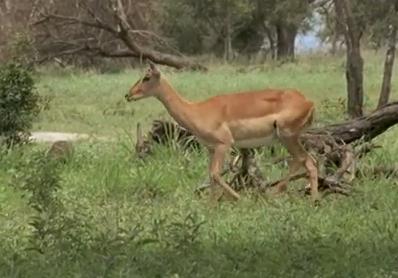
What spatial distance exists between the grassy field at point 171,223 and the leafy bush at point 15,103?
2.99 ft

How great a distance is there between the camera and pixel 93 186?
967 centimetres

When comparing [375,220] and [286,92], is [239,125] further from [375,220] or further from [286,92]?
[375,220]

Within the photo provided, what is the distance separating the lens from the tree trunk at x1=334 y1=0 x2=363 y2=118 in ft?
61.0

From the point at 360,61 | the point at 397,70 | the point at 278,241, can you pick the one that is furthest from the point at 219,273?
the point at 397,70

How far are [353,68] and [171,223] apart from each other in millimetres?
12574

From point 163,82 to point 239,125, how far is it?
0.80 metres

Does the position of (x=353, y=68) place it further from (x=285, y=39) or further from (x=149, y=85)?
(x=285, y=39)

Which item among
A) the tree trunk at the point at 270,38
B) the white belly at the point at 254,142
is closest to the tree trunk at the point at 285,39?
the tree trunk at the point at 270,38

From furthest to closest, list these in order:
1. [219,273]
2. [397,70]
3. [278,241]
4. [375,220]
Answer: [397,70] < [375,220] < [278,241] < [219,273]

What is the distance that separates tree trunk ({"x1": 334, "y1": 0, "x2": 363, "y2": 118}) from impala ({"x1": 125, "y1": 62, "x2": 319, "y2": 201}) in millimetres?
9047

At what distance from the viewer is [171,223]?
695 centimetres

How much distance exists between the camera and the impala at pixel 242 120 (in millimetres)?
8867

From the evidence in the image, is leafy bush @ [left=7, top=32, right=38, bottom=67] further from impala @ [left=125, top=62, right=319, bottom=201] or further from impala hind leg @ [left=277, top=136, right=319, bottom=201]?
impala hind leg @ [left=277, top=136, right=319, bottom=201]

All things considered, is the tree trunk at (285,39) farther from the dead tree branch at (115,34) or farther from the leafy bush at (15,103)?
the leafy bush at (15,103)
